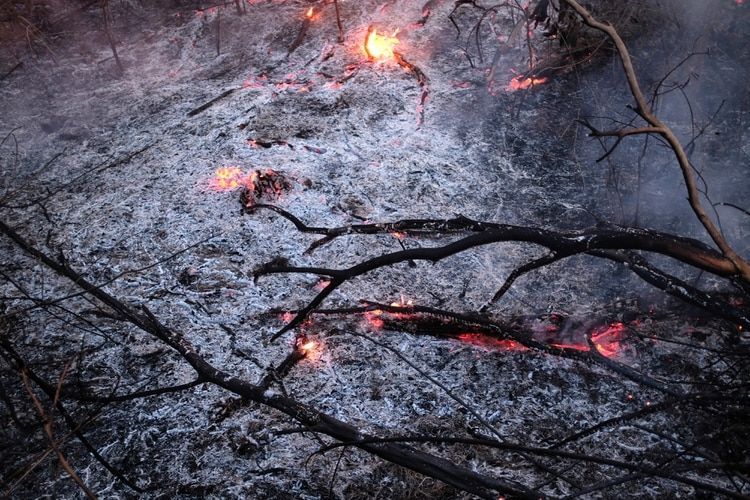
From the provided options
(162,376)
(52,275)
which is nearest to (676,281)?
(162,376)

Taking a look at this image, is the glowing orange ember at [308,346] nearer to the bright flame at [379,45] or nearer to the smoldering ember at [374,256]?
the smoldering ember at [374,256]

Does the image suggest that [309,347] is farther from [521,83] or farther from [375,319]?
[521,83]

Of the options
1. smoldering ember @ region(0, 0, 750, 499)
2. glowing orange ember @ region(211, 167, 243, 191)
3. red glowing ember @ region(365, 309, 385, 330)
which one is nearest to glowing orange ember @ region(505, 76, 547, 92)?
smoldering ember @ region(0, 0, 750, 499)

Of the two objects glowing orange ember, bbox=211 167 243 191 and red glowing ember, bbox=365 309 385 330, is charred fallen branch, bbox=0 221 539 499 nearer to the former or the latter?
red glowing ember, bbox=365 309 385 330

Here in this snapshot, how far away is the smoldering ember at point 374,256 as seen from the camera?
281cm

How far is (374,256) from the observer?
4172 mm

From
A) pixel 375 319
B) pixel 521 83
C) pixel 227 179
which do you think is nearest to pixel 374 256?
pixel 375 319

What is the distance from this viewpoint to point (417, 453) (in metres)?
2.50

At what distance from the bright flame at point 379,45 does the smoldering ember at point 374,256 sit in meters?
0.05

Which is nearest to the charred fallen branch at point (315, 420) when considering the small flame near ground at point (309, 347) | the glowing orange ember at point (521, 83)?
the small flame near ground at point (309, 347)

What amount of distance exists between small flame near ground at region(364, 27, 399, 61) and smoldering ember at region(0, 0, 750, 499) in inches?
1.8

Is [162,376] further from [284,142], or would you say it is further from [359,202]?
[284,142]

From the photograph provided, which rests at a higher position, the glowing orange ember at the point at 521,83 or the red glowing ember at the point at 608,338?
the glowing orange ember at the point at 521,83

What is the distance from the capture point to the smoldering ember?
2812 millimetres
